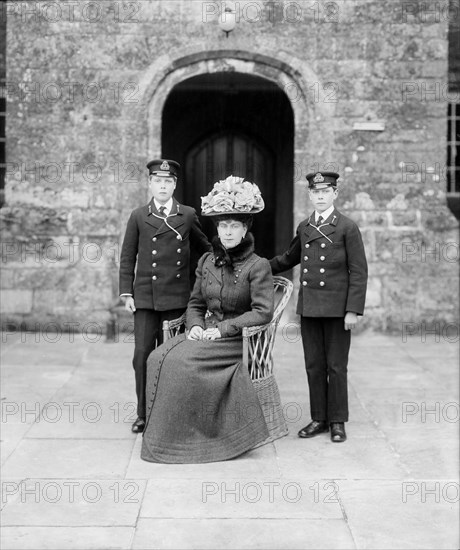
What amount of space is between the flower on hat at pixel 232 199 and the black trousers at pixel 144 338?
0.88 meters

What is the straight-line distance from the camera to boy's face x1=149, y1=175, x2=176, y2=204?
5.47m

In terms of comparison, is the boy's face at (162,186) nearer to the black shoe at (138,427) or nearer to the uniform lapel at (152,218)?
the uniform lapel at (152,218)

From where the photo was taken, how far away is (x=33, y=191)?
9.30 meters

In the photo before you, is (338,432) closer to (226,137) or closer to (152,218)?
(152,218)

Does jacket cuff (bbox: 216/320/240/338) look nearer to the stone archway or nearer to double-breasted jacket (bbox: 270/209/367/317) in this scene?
double-breasted jacket (bbox: 270/209/367/317)

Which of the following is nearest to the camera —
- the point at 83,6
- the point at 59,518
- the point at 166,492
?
the point at 59,518

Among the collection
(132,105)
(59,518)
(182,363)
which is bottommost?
(59,518)

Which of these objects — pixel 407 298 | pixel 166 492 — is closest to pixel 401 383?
pixel 407 298

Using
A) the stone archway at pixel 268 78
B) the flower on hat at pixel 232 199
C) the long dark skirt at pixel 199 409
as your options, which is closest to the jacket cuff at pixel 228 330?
the long dark skirt at pixel 199 409

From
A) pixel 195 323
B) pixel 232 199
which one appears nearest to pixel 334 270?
pixel 232 199

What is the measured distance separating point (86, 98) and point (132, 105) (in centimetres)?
52

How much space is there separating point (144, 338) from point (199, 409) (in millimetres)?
879

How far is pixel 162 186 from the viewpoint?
5480 mm

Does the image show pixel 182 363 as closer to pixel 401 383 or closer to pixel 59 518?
pixel 59 518
